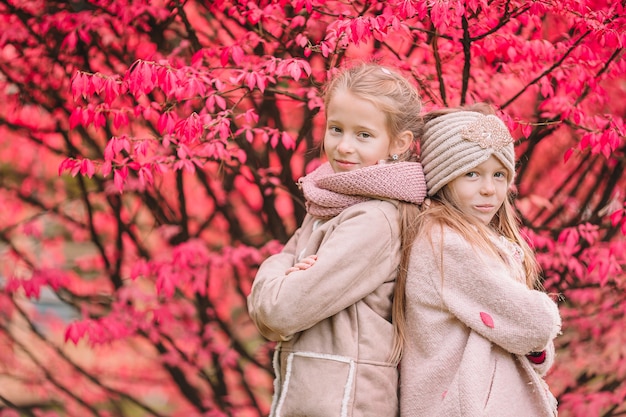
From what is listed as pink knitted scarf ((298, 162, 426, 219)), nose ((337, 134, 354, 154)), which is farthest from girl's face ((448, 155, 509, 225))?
nose ((337, 134, 354, 154))

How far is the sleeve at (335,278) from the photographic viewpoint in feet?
7.14

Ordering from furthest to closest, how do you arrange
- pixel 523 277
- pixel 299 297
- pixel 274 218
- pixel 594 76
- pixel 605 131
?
pixel 274 218
pixel 594 76
pixel 605 131
pixel 523 277
pixel 299 297

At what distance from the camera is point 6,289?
15.9ft

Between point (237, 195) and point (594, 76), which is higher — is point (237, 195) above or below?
below

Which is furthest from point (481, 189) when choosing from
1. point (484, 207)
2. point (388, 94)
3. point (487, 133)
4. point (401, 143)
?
point (388, 94)

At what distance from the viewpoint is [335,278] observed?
218 cm

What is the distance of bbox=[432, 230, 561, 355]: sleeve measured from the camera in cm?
217

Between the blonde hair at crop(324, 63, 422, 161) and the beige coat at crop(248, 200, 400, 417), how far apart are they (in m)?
0.28

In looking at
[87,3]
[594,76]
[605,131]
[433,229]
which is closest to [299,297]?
[433,229]

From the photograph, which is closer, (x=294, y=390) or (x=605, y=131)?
(x=294, y=390)

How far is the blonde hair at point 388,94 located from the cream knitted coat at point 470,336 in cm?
37

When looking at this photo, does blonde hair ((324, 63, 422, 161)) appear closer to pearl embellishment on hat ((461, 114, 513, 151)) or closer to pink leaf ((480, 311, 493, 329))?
pearl embellishment on hat ((461, 114, 513, 151))

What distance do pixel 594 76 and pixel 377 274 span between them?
78.0 inches

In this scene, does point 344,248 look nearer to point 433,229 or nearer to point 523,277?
point 433,229
